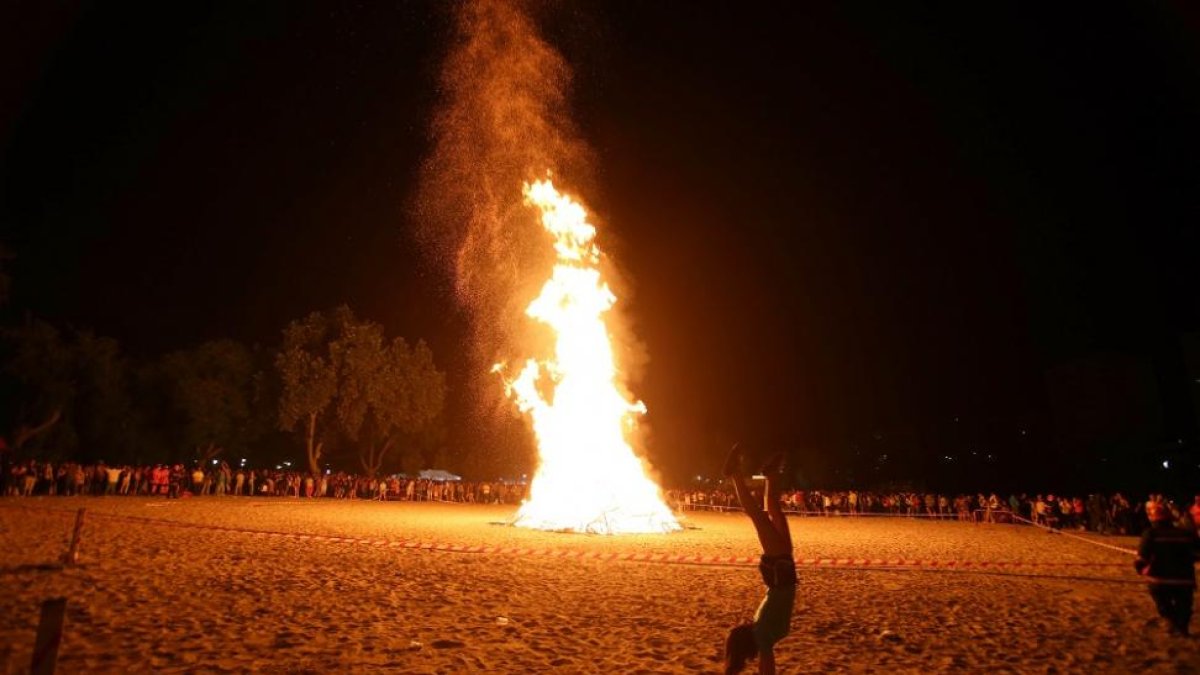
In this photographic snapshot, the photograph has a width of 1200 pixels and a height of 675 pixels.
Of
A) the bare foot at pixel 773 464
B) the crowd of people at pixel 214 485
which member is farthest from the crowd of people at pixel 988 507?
the bare foot at pixel 773 464

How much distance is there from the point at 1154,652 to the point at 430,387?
46.2 meters

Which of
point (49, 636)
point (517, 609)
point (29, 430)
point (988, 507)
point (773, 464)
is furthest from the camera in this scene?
point (29, 430)

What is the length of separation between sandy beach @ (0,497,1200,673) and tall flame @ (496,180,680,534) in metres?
7.05

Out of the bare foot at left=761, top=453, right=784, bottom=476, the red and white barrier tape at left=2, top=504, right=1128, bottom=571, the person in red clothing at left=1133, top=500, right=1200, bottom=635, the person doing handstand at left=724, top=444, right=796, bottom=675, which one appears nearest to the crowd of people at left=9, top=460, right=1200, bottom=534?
A: the red and white barrier tape at left=2, top=504, right=1128, bottom=571

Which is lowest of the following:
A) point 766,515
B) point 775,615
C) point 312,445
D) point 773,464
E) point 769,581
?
point 775,615

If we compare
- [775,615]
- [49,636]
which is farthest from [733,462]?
[49,636]

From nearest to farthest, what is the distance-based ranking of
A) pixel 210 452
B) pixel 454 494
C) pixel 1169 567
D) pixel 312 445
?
pixel 1169 567, pixel 454 494, pixel 312 445, pixel 210 452

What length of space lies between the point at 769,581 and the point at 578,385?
20.2 m

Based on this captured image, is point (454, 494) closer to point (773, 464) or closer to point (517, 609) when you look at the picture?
point (517, 609)

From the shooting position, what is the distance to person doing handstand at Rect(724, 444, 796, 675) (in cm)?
551

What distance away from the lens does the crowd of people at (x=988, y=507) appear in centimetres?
2670

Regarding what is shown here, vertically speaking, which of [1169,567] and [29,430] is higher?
[29,430]

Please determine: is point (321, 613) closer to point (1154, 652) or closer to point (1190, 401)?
point (1154, 652)

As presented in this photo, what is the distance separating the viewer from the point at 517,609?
9.81 m
